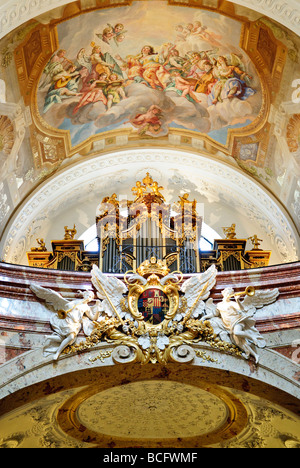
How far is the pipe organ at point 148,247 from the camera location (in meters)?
14.3

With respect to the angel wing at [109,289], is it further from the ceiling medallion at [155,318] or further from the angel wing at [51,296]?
the angel wing at [51,296]

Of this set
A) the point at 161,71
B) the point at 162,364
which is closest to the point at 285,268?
the point at 162,364

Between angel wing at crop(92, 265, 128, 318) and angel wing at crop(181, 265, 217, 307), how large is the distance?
1.16 meters

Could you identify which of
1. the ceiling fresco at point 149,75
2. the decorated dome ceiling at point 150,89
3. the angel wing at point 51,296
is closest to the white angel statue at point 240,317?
the angel wing at point 51,296

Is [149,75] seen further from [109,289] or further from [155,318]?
[155,318]

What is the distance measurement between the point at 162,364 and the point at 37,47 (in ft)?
22.9

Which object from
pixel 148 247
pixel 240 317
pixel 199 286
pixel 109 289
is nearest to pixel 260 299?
pixel 240 317

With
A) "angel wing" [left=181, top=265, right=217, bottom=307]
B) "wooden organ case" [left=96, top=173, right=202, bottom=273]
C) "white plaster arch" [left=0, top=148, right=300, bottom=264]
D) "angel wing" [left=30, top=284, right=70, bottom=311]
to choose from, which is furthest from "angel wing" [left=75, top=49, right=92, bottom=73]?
"angel wing" [left=181, top=265, right=217, bottom=307]

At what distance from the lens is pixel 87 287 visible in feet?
40.8

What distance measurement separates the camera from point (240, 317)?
11641 mm

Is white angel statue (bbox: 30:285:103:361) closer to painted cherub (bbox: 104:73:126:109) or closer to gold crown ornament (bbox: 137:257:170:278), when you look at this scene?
gold crown ornament (bbox: 137:257:170:278)

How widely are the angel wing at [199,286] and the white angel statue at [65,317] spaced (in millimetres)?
1643

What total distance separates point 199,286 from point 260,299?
3.78 ft

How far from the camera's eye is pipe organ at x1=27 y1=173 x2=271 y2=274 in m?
14.3
